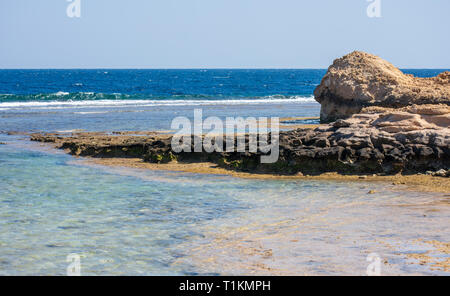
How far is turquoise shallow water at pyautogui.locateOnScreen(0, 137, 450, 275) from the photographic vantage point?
677 centimetres

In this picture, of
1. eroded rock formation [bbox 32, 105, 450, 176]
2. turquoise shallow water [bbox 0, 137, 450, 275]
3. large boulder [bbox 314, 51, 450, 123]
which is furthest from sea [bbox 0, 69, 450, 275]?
large boulder [bbox 314, 51, 450, 123]

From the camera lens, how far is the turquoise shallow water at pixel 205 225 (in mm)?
6773

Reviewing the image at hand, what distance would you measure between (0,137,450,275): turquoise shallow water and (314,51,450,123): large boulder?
21.7ft

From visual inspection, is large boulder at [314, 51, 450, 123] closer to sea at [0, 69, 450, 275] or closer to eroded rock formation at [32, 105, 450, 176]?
eroded rock formation at [32, 105, 450, 176]

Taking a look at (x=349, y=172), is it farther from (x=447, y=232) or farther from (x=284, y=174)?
(x=447, y=232)

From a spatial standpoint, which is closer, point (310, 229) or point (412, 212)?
point (310, 229)

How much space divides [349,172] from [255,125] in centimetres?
1009

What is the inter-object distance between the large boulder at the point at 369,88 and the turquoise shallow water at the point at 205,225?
6618 millimetres

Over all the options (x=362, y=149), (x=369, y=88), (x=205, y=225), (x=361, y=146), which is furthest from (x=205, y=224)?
(x=369, y=88)

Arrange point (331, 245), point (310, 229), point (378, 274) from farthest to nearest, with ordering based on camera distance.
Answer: point (310, 229) → point (331, 245) → point (378, 274)

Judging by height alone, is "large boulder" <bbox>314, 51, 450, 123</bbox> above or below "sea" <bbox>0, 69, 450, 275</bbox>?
above
